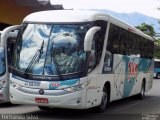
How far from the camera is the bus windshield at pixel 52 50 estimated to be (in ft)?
39.9

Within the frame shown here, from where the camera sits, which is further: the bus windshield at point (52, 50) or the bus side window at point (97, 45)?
the bus side window at point (97, 45)

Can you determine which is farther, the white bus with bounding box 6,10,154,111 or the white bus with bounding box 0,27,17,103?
the white bus with bounding box 0,27,17,103

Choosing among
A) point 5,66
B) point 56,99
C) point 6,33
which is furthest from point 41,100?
point 5,66

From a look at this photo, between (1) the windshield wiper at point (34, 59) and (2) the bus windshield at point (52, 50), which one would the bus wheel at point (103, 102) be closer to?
(2) the bus windshield at point (52, 50)

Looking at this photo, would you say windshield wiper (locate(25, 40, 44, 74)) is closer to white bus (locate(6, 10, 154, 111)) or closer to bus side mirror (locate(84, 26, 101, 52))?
white bus (locate(6, 10, 154, 111))

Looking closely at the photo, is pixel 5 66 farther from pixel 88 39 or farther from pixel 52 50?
pixel 88 39

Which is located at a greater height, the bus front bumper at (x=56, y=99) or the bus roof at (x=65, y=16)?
the bus roof at (x=65, y=16)

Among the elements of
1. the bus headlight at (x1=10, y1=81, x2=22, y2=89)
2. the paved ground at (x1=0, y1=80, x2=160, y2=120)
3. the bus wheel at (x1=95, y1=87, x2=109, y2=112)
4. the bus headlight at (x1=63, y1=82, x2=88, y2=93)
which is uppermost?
the bus headlight at (x1=63, y1=82, x2=88, y2=93)

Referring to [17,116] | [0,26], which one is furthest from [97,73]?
[0,26]

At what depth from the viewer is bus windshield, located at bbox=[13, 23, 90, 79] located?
12164 millimetres

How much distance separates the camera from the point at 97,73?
13.1 m

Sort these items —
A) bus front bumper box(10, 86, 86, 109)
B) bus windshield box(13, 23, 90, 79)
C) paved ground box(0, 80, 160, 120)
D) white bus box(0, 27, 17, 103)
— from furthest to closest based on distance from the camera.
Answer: white bus box(0, 27, 17, 103) < paved ground box(0, 80, 160, 120) < bus windshield box(13, 23, 90, 79) < bus front bumper box(10, 86, 86, 109)

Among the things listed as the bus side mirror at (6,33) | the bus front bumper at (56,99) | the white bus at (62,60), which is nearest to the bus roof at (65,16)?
the white bus at (62,60)

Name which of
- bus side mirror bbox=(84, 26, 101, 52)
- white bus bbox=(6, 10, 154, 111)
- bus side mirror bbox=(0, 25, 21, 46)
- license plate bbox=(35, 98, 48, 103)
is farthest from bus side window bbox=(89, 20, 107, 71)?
bus side mirror bbox=(0, 25, 21, 46)
